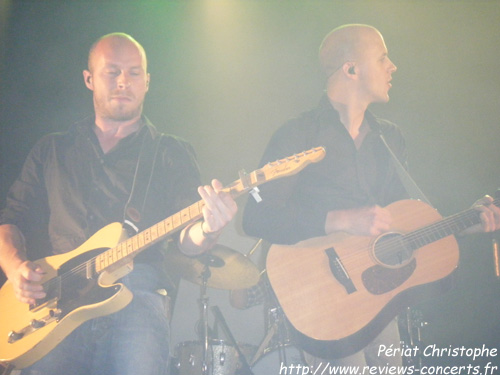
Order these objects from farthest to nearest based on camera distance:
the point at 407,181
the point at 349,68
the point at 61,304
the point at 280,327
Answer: the point at 280,327, the point at 349,68, the point at 407,181, the point at 61,304

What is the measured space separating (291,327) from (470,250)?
2528mm

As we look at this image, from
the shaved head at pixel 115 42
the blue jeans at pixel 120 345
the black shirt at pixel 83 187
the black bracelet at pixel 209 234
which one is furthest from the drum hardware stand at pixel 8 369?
the shaved head at pixel 115 42

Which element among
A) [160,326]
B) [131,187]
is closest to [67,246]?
[131,187]

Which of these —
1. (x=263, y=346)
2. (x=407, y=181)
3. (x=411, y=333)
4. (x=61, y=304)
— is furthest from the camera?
(x=263, y=346)

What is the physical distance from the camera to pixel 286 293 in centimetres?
266

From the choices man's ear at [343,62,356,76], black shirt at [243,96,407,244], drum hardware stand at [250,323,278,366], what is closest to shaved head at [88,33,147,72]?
black shirt at [243,96,407,244]

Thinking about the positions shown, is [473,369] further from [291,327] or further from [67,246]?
[67,246]

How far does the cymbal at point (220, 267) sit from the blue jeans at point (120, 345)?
1.37 m

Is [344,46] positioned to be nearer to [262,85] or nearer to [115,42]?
[262,85]

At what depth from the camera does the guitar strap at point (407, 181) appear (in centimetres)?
334

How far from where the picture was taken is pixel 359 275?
2703 millimetres

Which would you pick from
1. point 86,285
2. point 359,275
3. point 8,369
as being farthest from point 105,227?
point 359,275

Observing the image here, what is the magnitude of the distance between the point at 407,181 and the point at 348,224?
0.84 metres

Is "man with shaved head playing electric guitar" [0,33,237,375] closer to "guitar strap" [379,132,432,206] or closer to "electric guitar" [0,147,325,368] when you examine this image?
"electric guitar" [0,147,325,368]
